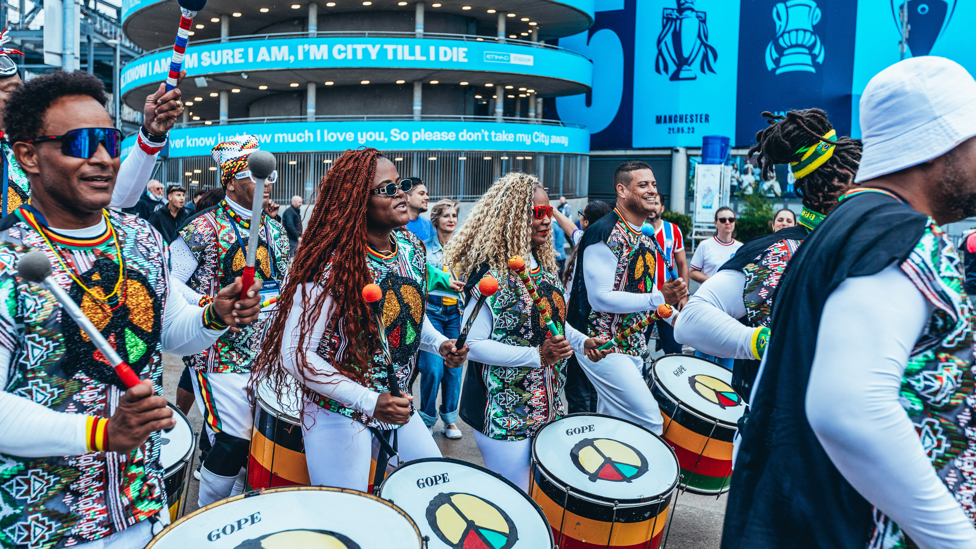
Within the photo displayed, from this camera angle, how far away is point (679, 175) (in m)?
27.5

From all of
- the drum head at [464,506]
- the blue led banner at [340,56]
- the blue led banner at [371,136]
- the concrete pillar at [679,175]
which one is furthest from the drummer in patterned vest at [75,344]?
the concrete pillar at [679,175]

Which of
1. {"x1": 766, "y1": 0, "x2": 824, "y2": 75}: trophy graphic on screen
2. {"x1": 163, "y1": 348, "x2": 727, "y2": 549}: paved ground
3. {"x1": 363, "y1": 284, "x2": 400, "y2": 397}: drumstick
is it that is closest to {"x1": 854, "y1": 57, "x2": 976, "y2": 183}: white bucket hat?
{"x1": 363, "y1": 284, "x2": 400, "y2": 397}: drumstick

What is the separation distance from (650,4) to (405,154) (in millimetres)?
12373

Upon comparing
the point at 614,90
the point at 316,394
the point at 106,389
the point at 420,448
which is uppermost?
the point at 614,90

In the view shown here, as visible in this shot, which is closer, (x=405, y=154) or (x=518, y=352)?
(x=518, y=352)

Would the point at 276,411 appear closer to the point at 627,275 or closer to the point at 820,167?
the point at 627,275

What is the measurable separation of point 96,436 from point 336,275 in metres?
1.17

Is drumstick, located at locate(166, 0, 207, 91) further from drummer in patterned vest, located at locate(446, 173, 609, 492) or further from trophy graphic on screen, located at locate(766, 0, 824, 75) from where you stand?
trophy graphic on screen, located at locate(766, 0, 824, 75)

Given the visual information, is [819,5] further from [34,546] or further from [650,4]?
[34,546]

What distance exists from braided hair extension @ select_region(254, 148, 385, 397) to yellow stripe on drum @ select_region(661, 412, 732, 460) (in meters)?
1.91

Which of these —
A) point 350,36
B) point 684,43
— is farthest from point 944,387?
point 684,43

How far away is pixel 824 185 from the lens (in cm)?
268

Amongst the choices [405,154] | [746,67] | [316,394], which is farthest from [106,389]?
[746,67]

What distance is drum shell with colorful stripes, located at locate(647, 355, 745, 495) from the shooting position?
143 inches
